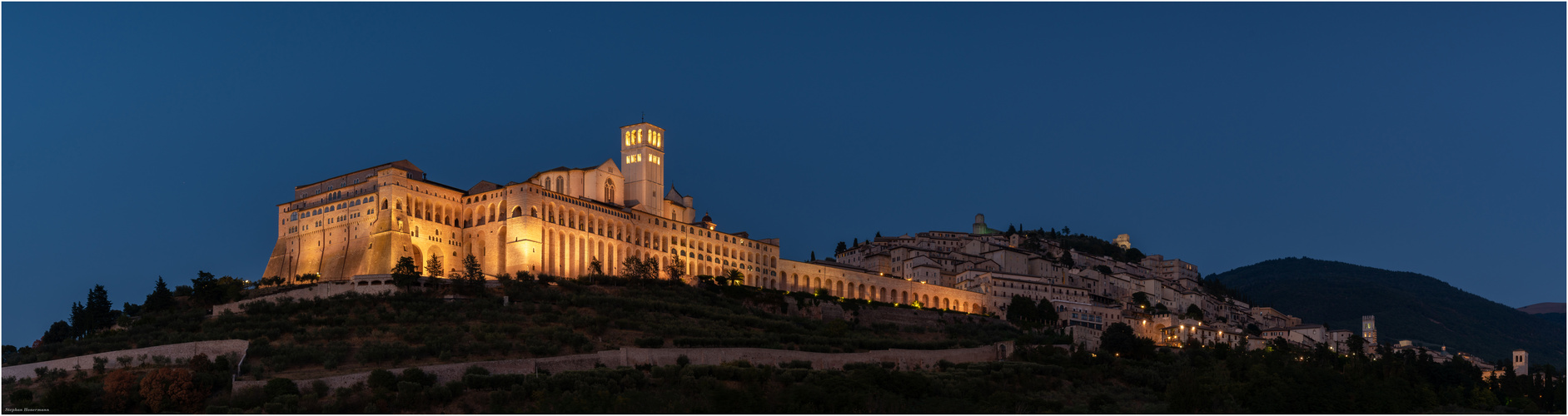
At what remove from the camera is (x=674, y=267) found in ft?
252

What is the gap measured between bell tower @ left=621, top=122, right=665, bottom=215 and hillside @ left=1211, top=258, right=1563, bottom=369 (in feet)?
218

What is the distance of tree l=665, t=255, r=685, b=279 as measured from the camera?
2992 inches

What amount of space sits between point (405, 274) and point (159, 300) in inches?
414

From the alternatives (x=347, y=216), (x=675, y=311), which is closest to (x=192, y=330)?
(x=347, y=216)

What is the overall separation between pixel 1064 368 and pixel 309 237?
39841 mm

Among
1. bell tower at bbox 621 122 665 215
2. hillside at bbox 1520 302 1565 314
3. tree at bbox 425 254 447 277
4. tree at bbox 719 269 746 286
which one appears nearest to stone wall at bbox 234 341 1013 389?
tree at bbox 425 254 447 277

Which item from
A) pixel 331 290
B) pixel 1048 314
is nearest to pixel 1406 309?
pixel 1048 314

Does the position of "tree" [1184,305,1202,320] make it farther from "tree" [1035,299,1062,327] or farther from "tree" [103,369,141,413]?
"tree" [103,369,141,413]

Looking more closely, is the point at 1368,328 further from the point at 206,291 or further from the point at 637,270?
the point at 206,291

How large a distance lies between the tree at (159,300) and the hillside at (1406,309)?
95.0m

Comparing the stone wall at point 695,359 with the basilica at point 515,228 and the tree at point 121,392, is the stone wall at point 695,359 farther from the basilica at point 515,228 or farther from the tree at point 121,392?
the basilica at point 515,228

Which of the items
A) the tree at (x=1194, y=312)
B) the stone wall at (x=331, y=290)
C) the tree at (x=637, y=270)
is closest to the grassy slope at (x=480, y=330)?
the stone wall at (x=331, y=290)

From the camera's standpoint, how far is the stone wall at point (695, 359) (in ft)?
154

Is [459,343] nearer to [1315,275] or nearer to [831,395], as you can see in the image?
[831,395]
